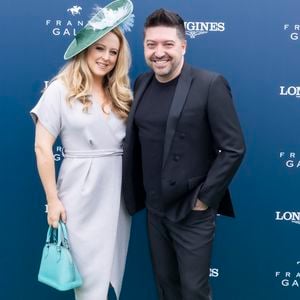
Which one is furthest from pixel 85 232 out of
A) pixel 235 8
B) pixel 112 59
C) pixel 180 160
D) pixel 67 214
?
pixel 235 8

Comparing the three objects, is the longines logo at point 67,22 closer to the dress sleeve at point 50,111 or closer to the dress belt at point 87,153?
the dress sleeve at point 50,111

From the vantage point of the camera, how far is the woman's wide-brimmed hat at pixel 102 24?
2061 millimetres

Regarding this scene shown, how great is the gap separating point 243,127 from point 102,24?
101 centimetres

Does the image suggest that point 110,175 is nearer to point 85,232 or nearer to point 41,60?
point 85,232

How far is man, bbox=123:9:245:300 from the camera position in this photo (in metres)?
1.96

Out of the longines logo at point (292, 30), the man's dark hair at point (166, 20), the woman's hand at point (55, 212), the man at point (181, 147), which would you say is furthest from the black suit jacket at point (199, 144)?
the longines logo at point (292, 30)

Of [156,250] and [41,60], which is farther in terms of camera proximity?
[41,60]

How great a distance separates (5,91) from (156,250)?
1241mm

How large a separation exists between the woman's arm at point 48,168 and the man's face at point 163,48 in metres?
0.57

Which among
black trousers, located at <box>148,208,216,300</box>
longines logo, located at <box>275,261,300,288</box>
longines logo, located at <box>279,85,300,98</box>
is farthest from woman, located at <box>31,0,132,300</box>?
longines logo, located at <box>275,261,300,288</box>

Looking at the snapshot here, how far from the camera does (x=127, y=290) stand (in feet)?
9.18

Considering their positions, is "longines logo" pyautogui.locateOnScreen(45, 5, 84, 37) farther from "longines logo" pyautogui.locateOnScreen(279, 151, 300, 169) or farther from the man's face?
"longines logo" pyautogui.locateOnScreen(279, 151, 300, 169)

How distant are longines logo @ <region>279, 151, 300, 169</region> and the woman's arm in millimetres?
1277

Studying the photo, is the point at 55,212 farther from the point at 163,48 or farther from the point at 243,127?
the point at 243,127
